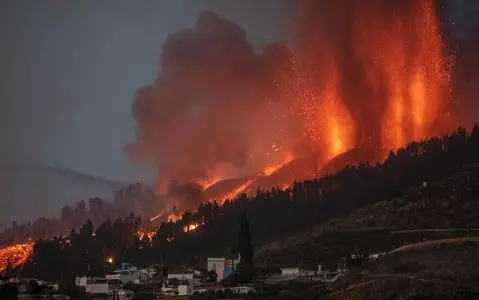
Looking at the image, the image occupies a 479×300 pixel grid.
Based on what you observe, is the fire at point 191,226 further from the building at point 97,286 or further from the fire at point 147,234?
the building at point 97,286

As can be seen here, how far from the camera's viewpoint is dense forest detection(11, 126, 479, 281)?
15625cm

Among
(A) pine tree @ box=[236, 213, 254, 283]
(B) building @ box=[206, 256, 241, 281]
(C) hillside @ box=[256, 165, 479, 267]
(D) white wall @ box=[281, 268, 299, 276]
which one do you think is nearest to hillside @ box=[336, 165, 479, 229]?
(C) hillside @ box=[256, 165, 479, 267]

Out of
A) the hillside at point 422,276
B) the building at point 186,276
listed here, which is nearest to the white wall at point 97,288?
the building at point 186,276

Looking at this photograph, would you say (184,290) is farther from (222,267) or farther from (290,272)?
(222,267)

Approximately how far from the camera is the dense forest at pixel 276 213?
513 feet

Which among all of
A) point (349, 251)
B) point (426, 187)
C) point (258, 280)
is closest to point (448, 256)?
point (258, 280)

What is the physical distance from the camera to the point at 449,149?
536ft

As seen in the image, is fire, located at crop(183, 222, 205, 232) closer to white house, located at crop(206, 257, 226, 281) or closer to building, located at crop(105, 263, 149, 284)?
white house, located at crop(206, 257, 226, 281)

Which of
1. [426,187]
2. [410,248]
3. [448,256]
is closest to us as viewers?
[448,256]

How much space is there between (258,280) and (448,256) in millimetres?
34082

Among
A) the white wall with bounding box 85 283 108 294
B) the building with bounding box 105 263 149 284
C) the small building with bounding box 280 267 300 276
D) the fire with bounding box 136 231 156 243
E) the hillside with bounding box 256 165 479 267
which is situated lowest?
the white wall with bounding box 85 283 108 294

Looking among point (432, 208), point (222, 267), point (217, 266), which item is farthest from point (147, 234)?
point (432, 208)

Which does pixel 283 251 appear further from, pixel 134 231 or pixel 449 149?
pixel 134 231

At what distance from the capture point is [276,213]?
166m
